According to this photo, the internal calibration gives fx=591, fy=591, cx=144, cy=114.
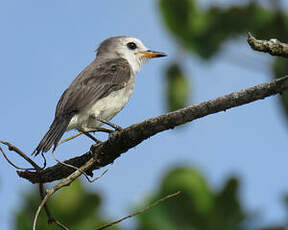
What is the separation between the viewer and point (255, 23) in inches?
263

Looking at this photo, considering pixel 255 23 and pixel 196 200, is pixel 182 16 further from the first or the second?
pixel 196 200

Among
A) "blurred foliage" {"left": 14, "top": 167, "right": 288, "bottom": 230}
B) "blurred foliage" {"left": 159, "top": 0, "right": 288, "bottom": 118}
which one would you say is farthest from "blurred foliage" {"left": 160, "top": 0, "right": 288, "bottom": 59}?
"blurred foliage" {"left": 14, "top": 167, "right": 288, "bottom": 230}

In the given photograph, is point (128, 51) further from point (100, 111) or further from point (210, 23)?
point (100, 111)

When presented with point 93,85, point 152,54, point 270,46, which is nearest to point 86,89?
point 93,85

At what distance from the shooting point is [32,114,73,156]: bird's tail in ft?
17.5

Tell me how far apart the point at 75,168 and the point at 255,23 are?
316cm

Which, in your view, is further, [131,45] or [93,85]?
[131,45]

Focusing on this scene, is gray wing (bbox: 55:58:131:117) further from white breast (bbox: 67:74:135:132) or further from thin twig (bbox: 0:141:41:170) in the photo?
thin twig (bbox: 0:141:41:170)

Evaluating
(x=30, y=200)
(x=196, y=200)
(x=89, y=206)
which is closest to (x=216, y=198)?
(x=196, y=200)

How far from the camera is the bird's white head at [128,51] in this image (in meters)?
7.79

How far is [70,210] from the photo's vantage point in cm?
528

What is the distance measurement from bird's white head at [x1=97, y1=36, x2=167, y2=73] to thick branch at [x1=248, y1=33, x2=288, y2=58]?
424 cm

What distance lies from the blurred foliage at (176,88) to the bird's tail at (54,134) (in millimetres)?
1096

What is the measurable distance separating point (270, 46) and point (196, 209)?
1.89 metres
